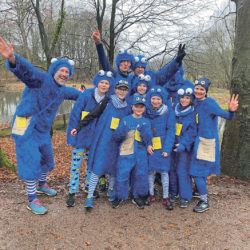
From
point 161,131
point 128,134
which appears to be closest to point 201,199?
point 161,131

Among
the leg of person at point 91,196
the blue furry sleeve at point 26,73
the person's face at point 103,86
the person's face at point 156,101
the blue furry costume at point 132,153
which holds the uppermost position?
the blue furry sleeve at point 26,73

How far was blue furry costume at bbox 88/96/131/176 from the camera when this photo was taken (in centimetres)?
340

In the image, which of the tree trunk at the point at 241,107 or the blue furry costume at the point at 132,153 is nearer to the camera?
the blue furry costume at the point at 132,153

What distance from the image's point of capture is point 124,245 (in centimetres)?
275

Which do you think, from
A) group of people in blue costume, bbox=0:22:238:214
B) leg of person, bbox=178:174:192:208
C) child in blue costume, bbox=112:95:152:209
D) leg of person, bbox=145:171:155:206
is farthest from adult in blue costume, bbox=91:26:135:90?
leg of person, bbox=178:174:192:208

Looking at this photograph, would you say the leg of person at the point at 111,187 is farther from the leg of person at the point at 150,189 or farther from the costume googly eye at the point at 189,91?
the costume googly eye at the point at 189,91

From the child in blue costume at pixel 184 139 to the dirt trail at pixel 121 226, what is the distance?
320 mm

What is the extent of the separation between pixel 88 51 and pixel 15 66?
6.95m

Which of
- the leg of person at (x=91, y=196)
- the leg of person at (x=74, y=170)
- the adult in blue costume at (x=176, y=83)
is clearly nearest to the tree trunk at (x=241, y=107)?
the adult in blue costume at (x=176, y=83)

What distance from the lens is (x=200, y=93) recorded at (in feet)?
11.4

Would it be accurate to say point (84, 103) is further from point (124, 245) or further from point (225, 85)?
point (225, 85)

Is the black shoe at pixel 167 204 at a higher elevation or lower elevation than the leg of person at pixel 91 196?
lower

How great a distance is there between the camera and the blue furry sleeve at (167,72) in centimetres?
362

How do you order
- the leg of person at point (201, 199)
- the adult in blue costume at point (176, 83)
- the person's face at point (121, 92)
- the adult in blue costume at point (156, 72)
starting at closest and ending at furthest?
the person's face at point (121, 92) < the leg of person at point (201, 199) < the adult in blue costume at point (156, 72) < the adult in blue costume at point (176, 83)
